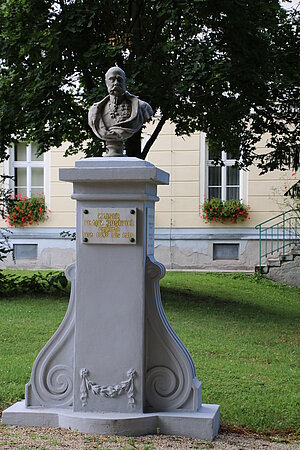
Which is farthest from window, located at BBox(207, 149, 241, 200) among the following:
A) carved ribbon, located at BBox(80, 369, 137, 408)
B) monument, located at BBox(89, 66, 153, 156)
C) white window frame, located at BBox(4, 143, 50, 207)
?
carved ribbon, located at BBox(80, 369, 137, 408)

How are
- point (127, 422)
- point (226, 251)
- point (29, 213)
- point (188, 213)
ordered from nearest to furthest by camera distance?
point (127, 422) → point (226, 251) → point (188, 213) → point (29, 213)

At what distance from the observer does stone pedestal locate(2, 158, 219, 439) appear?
6.29m

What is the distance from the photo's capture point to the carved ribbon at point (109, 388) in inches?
248

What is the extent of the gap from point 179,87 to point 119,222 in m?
6.65

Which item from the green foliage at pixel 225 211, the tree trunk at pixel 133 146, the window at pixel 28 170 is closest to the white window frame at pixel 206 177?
the green foliage at pixel 225 211

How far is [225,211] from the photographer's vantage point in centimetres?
2166

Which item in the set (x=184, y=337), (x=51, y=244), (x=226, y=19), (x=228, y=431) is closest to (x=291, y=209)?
(x=51, y=244)

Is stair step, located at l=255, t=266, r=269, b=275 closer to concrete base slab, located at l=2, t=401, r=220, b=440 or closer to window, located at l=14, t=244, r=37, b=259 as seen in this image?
window, located at l=14, t=244, r=37, b=259

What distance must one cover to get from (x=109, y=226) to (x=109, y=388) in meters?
1.29

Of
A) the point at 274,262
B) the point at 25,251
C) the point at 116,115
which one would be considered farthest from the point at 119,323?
the point at 25,251

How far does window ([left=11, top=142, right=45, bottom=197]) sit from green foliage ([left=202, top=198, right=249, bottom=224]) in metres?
5.09

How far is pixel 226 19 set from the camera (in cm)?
1326

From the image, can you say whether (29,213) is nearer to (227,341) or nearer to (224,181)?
(224,181)

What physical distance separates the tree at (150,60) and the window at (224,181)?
24.0ft
